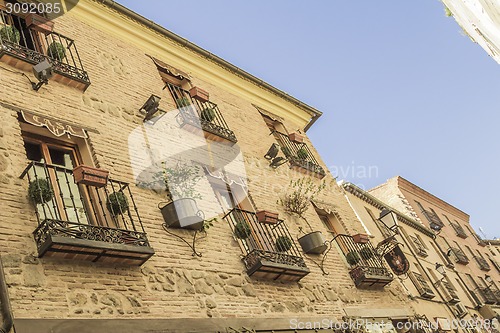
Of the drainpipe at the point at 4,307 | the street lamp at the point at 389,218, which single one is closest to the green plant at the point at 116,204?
the drainpipe at the point at 4,307

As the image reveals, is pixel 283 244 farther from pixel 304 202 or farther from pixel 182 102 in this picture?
pixel 182 102

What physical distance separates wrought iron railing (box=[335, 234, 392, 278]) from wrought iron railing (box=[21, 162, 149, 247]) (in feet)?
18.3

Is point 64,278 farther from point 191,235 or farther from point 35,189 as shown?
point 191,235

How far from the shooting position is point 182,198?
291 inches

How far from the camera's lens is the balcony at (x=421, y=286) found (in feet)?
50.0

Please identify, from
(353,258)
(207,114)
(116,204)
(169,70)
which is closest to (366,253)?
(353,258)

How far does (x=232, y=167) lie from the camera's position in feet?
33.0

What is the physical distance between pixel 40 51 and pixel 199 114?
11.6 ft

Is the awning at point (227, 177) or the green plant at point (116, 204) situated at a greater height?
the awning at point (227, 177)

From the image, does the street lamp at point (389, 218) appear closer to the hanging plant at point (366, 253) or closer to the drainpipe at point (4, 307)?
the hanging plant at point (366, 253)

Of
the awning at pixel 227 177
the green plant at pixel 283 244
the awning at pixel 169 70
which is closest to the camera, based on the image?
the green plant at pixel 283 244

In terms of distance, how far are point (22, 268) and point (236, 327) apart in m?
2.99

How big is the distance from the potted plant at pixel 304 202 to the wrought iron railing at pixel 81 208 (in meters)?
4.08

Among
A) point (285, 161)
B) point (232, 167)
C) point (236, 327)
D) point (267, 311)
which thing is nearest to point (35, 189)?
point (236, 327)
